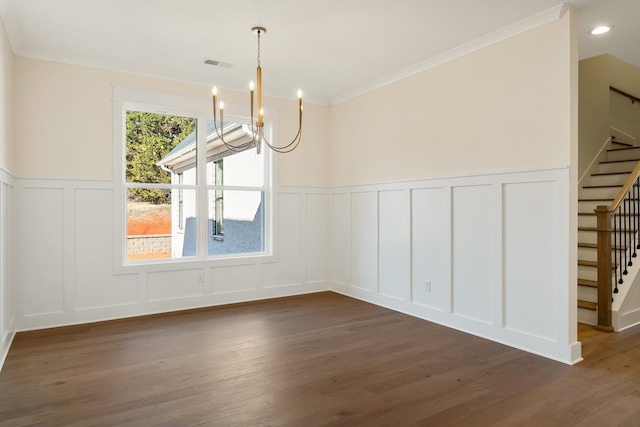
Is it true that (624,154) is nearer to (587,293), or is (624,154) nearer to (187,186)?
(587,293)

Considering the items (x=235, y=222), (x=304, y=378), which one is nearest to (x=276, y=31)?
(x=235, y=222)

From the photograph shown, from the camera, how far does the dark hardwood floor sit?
2.33 metres

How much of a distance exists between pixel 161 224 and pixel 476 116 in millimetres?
3647

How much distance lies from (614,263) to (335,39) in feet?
12.3

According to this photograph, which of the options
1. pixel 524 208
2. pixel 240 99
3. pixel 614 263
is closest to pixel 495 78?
pixel 524 208

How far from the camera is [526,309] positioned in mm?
3416

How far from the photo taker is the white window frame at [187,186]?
4406 mm

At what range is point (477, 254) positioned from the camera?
3820 mm

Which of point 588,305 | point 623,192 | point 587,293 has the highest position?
point 623,192

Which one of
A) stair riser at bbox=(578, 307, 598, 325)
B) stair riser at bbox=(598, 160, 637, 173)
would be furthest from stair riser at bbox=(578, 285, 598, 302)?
stair riser at bbox=(598, 160, 637, 173)

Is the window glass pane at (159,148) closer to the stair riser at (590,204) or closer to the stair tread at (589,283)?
the stair tread at (589,283)

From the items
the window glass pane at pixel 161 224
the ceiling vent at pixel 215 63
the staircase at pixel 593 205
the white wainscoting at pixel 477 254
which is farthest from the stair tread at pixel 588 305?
the ceiling vent at pixel 215 63

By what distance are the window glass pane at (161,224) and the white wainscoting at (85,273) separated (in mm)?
231

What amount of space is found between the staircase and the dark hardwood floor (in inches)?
17.8
